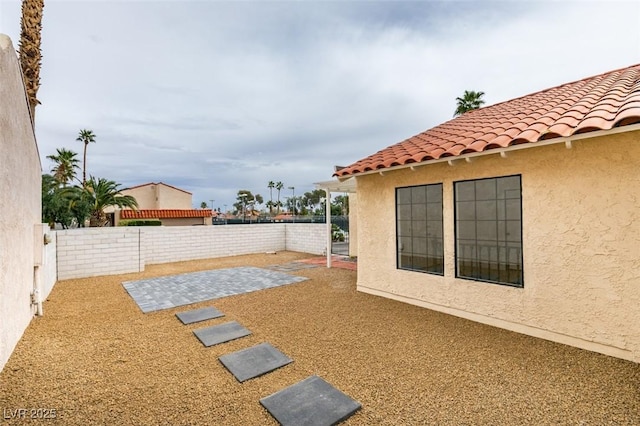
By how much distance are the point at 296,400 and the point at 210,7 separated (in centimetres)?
1089

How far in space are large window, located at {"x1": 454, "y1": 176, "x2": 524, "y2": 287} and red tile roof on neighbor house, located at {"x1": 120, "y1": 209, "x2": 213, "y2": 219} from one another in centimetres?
2981

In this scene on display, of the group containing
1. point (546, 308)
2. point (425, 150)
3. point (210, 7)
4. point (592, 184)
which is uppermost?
point (210, 7)

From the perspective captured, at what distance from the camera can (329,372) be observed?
386 cm

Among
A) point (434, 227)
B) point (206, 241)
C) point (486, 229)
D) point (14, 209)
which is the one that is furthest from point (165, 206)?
point (486, 229)

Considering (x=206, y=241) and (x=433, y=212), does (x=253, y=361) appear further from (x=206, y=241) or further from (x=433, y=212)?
(x=206, y=241)

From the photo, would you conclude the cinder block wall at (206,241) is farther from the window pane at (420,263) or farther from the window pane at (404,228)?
the window pane at (420,263)

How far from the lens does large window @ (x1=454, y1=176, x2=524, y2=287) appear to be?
27.0 feet

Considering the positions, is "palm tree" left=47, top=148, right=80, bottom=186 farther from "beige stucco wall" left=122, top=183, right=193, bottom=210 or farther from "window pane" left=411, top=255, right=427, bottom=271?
"window pane" left=411, top=255, right=427, bottom=271

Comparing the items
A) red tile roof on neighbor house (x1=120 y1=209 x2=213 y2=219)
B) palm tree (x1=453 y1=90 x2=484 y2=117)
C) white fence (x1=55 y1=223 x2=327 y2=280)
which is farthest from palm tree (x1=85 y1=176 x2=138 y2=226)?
palm tree (x1=453 y1=90 x2=484 y2=117)

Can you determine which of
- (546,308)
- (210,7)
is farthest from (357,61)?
(546,308)

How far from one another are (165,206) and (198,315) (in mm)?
35723

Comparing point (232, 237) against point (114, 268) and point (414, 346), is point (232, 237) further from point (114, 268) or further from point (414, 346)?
point (414, 346)

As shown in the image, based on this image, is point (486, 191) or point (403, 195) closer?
point (403, 195)

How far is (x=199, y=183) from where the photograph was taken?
249 feet
